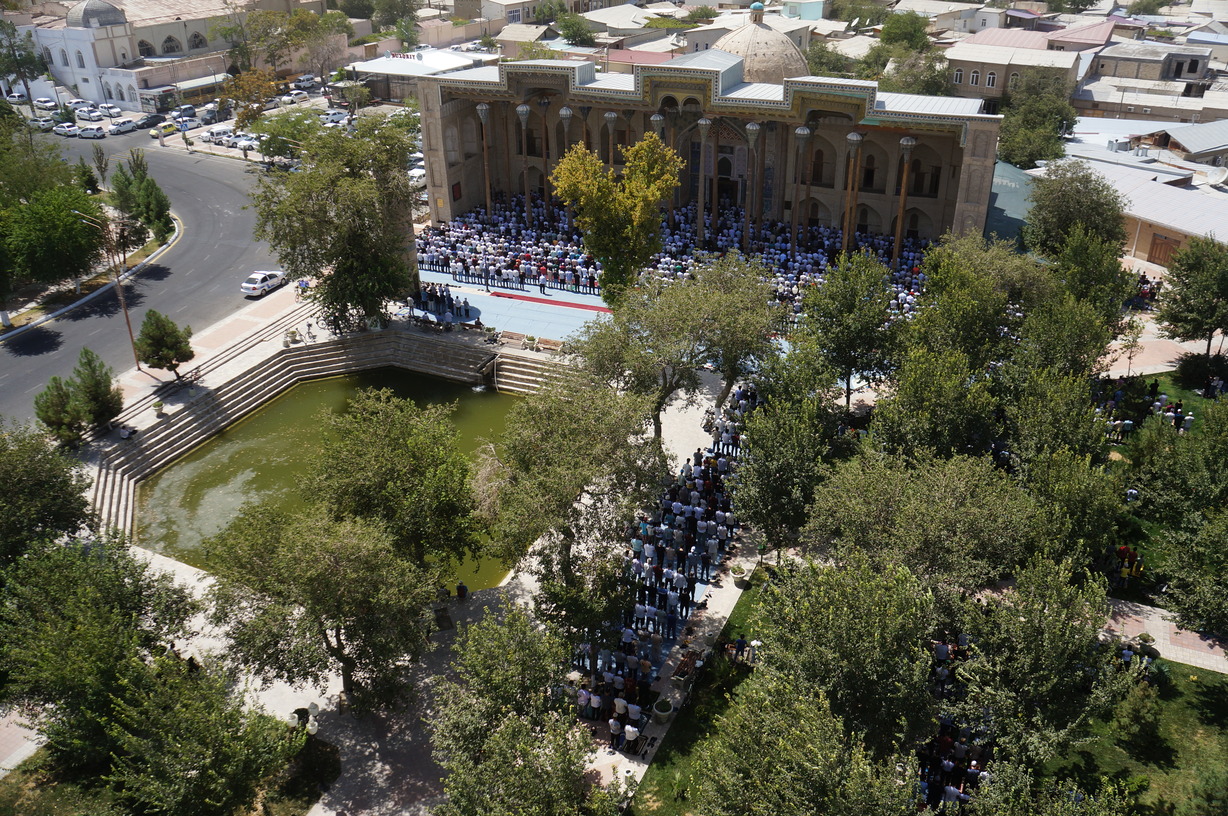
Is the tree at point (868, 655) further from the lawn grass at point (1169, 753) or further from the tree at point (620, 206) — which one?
the tree at point (620, 206)

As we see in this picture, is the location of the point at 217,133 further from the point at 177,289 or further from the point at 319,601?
the point at 319,601

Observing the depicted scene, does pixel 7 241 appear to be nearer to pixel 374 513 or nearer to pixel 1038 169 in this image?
pixel 374 513

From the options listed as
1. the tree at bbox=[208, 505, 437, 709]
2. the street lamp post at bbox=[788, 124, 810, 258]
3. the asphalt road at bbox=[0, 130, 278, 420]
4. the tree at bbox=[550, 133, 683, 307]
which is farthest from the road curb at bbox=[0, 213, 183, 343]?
the street lamp post at bbox=[788, 124, 810, 258]

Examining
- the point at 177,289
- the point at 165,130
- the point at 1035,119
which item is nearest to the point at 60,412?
the point at 177,289

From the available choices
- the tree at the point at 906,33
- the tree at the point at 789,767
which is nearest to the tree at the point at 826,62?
the tree at the point at 906,33

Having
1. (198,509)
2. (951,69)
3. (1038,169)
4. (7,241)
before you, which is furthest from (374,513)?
(951,69)
